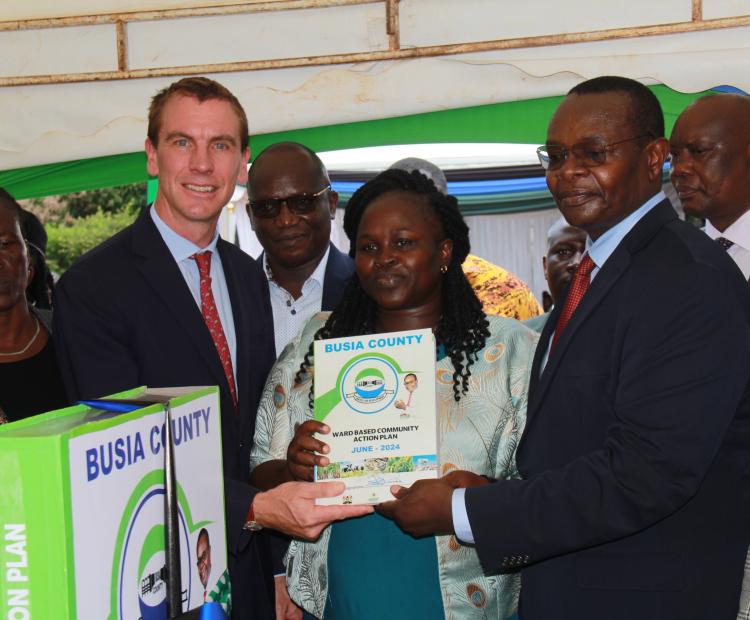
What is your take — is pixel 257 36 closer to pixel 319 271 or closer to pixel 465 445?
pixel 319 271

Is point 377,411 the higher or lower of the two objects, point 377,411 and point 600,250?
the lower

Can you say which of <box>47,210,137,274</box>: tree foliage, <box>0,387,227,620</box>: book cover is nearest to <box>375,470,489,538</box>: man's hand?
<box>0,387,227,620</box>: book cover

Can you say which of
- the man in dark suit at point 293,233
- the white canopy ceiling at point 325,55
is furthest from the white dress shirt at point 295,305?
the white canopy ceiling at point 325,55

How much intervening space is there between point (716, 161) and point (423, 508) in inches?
88.2

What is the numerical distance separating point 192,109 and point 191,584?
1.64 metres

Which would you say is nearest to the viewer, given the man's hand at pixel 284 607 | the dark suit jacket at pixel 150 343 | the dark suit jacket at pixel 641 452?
the dark suit jacket at pixel 641 452

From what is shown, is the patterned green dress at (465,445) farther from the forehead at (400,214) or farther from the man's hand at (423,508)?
the forehead at (400,214)

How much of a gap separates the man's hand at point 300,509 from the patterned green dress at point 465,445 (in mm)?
178

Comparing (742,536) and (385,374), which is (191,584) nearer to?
(385,374)

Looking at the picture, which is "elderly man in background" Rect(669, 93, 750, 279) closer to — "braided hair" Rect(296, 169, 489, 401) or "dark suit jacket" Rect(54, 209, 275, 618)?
"braided hair" Rect(296, 169, 489, 401)

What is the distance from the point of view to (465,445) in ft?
8.20

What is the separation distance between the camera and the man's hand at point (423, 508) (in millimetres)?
2279

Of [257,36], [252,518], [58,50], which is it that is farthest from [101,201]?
[252,518]

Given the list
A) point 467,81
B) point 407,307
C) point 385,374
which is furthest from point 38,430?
point 467,81
